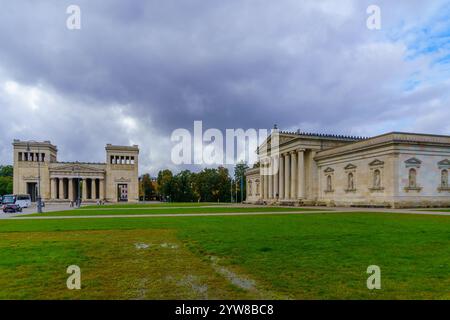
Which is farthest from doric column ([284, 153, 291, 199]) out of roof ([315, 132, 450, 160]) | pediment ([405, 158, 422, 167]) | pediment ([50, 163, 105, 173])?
pediment ([50, 163, 105, 173])

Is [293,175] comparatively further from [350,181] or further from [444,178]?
[444,178]

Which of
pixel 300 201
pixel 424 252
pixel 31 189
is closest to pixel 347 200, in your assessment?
pixel 300 201

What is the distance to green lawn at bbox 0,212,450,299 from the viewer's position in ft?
22.2

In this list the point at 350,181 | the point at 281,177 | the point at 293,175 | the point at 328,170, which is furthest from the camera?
the point at 281,177

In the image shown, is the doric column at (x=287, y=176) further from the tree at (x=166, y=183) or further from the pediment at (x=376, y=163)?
the tree at (x=166, y=183)

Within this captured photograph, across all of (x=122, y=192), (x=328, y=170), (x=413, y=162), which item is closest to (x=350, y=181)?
(x=328, y=170)

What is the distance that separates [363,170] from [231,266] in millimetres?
44908

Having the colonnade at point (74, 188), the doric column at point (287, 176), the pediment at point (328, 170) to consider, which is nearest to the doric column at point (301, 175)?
the pediment at point (328, 170)

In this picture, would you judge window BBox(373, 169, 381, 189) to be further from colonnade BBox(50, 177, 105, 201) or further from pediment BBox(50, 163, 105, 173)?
pediment BBox(50, 163, 105, 173)

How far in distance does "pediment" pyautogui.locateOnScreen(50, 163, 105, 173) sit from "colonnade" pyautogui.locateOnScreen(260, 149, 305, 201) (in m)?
68.9

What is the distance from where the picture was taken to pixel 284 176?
225 ft
